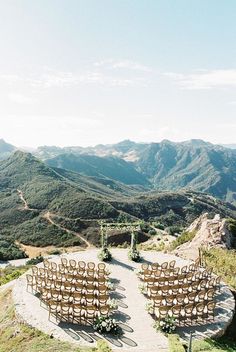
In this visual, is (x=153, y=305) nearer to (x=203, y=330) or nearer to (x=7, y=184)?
(x=203, y=330)

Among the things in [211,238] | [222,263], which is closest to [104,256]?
[222,263]

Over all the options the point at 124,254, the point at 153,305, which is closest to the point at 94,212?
the point at 124,254

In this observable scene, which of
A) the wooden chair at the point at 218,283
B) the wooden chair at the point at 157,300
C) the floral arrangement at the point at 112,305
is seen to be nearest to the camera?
the floral arrangement at the point at 112,305

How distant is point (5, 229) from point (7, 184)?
54476 mm

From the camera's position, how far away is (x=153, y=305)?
20016 millimetres

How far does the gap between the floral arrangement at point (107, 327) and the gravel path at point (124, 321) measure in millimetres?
303

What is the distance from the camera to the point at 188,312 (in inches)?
749

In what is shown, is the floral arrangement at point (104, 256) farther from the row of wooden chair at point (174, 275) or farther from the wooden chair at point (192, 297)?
the wooden chair at point (192, 297)

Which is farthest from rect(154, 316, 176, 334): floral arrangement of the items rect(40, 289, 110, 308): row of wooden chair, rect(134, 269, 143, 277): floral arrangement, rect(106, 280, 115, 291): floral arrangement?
rect(134, 269, 143, 277): floral arrangement

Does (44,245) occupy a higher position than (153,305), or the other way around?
(153,305)

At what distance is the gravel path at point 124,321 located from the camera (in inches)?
658

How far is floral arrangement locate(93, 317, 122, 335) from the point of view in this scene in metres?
17.6

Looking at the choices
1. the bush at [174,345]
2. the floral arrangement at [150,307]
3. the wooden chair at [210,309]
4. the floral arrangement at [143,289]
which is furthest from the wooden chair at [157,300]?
the bush at [174,345]

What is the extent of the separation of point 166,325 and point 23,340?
6473mm
